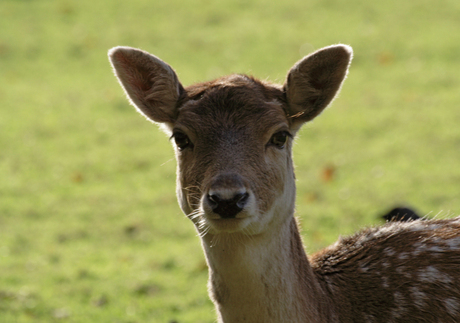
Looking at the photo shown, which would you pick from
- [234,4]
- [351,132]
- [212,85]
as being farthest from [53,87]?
[212,85]

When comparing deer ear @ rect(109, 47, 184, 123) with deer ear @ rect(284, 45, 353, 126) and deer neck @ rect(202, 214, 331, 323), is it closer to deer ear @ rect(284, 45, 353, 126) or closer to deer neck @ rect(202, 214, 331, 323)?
deer ear @ rect(284, 45, 353, 126)

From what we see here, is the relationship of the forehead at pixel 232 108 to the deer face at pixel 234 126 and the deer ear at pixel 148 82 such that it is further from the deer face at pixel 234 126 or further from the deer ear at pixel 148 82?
the deer ear at pixel 148 82

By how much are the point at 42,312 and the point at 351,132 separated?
6.30m

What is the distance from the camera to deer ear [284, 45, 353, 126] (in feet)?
13.0

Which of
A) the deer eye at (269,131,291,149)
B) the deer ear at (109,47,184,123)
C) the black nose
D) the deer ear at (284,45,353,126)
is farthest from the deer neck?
the deer ear at (109,47,184,123)

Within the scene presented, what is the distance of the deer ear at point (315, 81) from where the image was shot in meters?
3.96

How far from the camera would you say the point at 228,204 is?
331 centimetres

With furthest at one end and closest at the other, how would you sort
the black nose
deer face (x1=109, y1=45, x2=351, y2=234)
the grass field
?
the grass field → deer face (x1=109, y1=45, x2=351, y2=234) → the black nose

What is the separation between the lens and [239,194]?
10.9 ft

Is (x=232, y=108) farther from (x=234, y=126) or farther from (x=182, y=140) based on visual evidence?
(x=182, y=140)

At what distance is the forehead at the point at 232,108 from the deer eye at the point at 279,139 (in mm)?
65

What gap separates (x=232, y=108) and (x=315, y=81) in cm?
64

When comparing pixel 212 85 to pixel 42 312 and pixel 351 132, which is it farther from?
pixel 351 132

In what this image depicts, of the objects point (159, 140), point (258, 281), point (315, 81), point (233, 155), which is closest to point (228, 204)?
point (233, 155)
